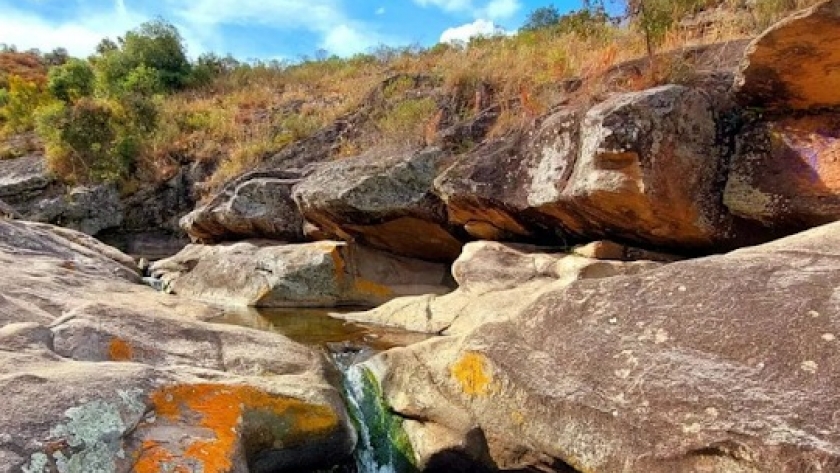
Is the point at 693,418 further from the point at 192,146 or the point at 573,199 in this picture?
the point at 192,146

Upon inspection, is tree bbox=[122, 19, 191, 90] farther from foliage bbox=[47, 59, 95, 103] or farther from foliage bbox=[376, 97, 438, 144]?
foliage bbox=[376, 97, 438, 144]

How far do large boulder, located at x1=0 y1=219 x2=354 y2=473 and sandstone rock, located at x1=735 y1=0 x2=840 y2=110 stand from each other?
5.32 metres


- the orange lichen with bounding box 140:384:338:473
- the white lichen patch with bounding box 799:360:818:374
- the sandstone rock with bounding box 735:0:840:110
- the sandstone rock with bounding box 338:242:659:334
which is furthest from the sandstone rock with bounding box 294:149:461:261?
the white lichen patch with bounding box 799:360:818:374

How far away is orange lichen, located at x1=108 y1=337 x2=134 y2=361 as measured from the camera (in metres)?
5.10

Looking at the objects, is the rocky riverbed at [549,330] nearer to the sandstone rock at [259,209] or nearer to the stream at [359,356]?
the stream at [359,356]

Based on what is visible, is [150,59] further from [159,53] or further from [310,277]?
[310,277]

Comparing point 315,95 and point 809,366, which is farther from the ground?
point 315,95

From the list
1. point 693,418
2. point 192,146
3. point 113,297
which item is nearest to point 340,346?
point 113,297

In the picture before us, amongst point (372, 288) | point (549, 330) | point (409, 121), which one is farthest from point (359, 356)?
point (409, 121)

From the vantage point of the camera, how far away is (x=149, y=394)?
13.6 feet

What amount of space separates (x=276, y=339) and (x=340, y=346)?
1.92m

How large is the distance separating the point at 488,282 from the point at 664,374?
500 centimetres

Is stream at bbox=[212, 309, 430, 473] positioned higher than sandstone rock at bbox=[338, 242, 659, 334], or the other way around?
sandstone rock at bbox=[338, 242, 659, 334]

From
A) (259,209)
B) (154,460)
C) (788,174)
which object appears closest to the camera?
(154,460)
